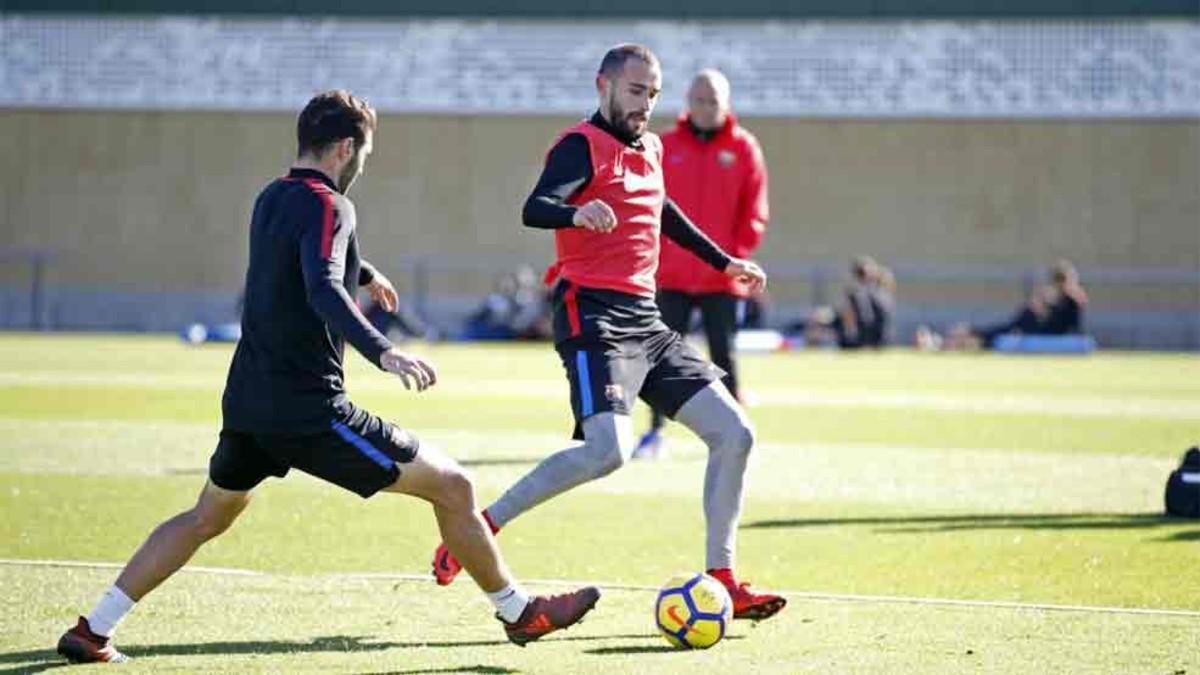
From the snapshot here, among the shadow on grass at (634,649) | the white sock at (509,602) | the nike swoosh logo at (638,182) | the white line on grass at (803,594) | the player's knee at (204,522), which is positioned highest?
the nike swoosh logo at (638,182)

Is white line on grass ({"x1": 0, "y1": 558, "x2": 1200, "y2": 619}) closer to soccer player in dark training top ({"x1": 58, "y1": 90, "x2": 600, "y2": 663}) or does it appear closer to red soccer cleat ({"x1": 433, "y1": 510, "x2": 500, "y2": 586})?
red soccer cleat ({"x1": 433, "y1": 510, "x2": 500, "y2": 586})

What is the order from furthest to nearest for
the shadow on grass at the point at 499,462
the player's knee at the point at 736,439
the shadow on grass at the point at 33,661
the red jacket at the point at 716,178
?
the red jacket at the point at 716,178 → the shadow on grass at the point at 499,462 → the player's knee at the point at 736,439 → the shadow on grass at the point at 33,661

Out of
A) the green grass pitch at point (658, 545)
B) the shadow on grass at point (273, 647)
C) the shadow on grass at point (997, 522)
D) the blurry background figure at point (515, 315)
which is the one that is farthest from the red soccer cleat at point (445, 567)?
the blurry background figure at point (515, 315)

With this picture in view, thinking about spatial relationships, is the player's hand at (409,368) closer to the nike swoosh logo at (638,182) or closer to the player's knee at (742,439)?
the player's knee at (742,439)

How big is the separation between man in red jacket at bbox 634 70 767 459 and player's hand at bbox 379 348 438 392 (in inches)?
321

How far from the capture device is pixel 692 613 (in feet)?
25.4

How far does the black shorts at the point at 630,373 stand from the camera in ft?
27.5

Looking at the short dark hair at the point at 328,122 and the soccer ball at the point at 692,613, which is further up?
the short dark hair at the point at 328,122

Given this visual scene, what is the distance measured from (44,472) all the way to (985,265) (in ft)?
93.0

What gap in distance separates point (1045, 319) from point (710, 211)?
21048mm

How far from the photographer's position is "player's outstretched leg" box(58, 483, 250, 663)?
7.27 m

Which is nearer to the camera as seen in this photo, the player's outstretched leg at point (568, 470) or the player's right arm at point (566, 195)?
the player's right arm at point (566, 195)

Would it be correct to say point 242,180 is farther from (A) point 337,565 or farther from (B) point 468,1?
(A) point 337,565

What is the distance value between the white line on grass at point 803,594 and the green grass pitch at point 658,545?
0.09 feet
